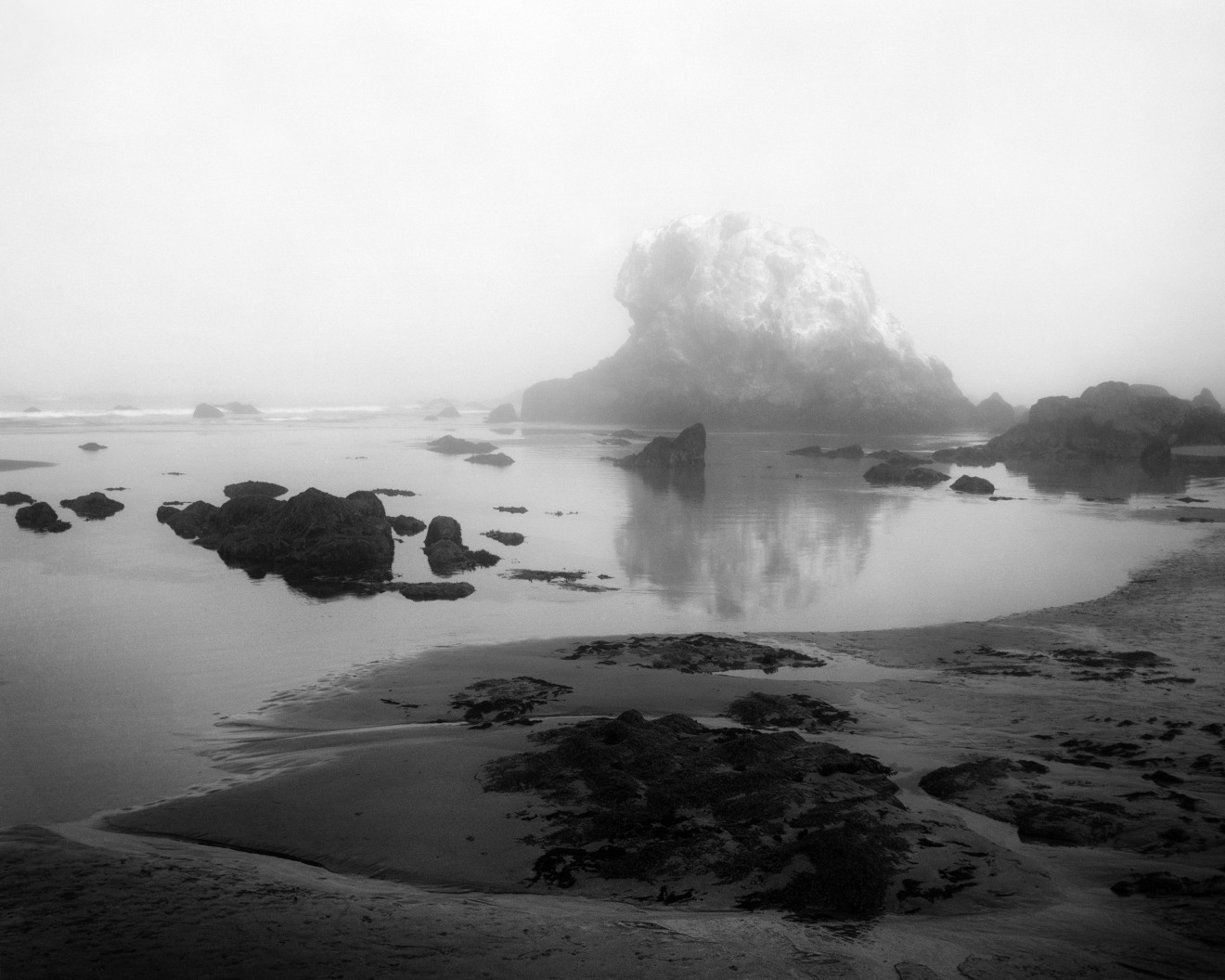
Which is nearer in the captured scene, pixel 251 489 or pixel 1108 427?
pixel 251 489

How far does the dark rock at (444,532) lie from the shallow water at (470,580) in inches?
21.9

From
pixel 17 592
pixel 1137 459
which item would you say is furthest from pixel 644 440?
pixel 17 592

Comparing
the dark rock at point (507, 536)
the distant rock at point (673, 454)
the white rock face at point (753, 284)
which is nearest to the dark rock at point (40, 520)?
the dark rock at point (507, 536)

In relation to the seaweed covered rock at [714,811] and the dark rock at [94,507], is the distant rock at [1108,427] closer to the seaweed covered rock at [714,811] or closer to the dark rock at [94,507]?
the dark rock at [94,507]

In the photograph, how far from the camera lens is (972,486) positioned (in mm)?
29219

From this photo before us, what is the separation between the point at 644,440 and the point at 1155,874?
50.7m

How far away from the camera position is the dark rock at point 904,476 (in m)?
31.3

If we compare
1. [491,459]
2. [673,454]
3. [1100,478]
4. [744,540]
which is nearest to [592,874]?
[744,540]

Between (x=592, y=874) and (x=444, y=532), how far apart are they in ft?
39.3

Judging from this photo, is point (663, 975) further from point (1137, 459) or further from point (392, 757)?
point (1137, 459)

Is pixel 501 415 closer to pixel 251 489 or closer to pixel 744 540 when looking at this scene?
pixel 251 489

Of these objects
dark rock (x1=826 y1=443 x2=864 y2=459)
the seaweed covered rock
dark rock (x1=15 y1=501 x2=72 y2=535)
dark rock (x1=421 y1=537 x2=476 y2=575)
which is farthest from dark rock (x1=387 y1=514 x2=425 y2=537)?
dark rock (x1=826 y1=443 x2=864 y2=459)

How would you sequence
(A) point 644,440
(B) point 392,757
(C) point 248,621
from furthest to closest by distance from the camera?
(A) point 644,440 < (C) point 248,621 < (B) point 392,757

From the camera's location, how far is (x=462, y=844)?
535cm
